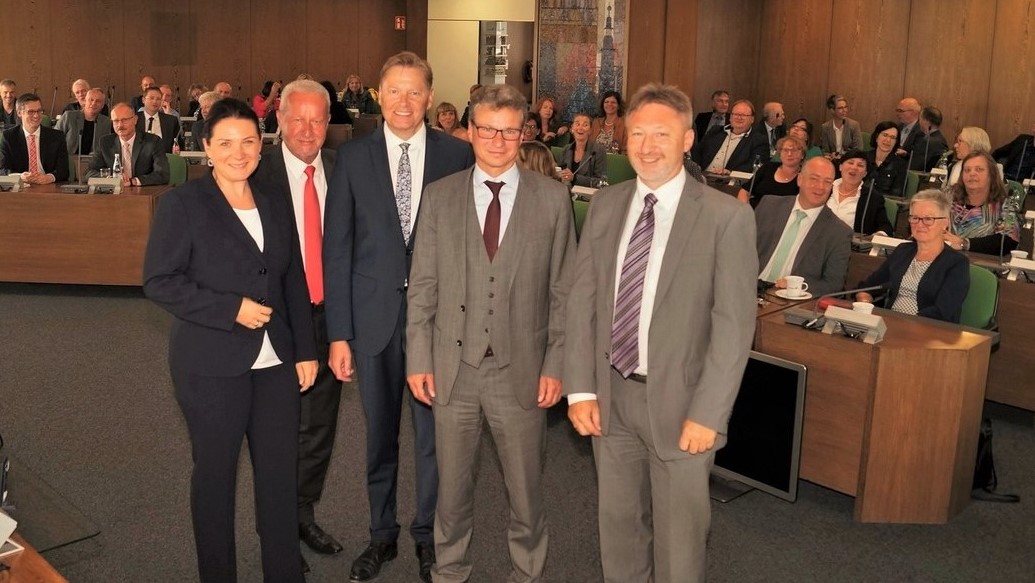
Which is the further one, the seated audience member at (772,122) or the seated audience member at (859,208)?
the seated audience member at (772,122)

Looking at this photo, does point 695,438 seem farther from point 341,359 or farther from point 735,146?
point 735,146

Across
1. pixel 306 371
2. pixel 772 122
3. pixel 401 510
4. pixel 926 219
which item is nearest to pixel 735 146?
pixel 772 122

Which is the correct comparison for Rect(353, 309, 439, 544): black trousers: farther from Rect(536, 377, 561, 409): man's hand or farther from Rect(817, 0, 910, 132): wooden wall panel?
Rect(817, 0, 910, 132): wooden wall panel

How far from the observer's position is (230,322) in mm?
3061

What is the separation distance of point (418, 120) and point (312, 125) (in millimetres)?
377

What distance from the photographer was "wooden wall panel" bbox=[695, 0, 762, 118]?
14961mm

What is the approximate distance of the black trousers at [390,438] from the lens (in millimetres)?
3600

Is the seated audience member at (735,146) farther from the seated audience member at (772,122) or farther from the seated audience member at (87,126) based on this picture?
the seated audience member at (87,126)

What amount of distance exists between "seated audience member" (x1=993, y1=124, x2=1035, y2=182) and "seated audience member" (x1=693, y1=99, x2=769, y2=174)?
2843mm

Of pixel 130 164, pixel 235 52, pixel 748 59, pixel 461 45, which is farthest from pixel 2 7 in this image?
pixel 748 59

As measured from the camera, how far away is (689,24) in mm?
14766

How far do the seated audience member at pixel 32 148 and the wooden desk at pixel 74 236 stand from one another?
962 millimetres

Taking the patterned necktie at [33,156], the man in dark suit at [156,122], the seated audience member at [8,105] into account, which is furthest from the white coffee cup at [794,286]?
the seated audience member at [8,105]

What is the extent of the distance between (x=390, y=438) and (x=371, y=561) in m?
0.48
